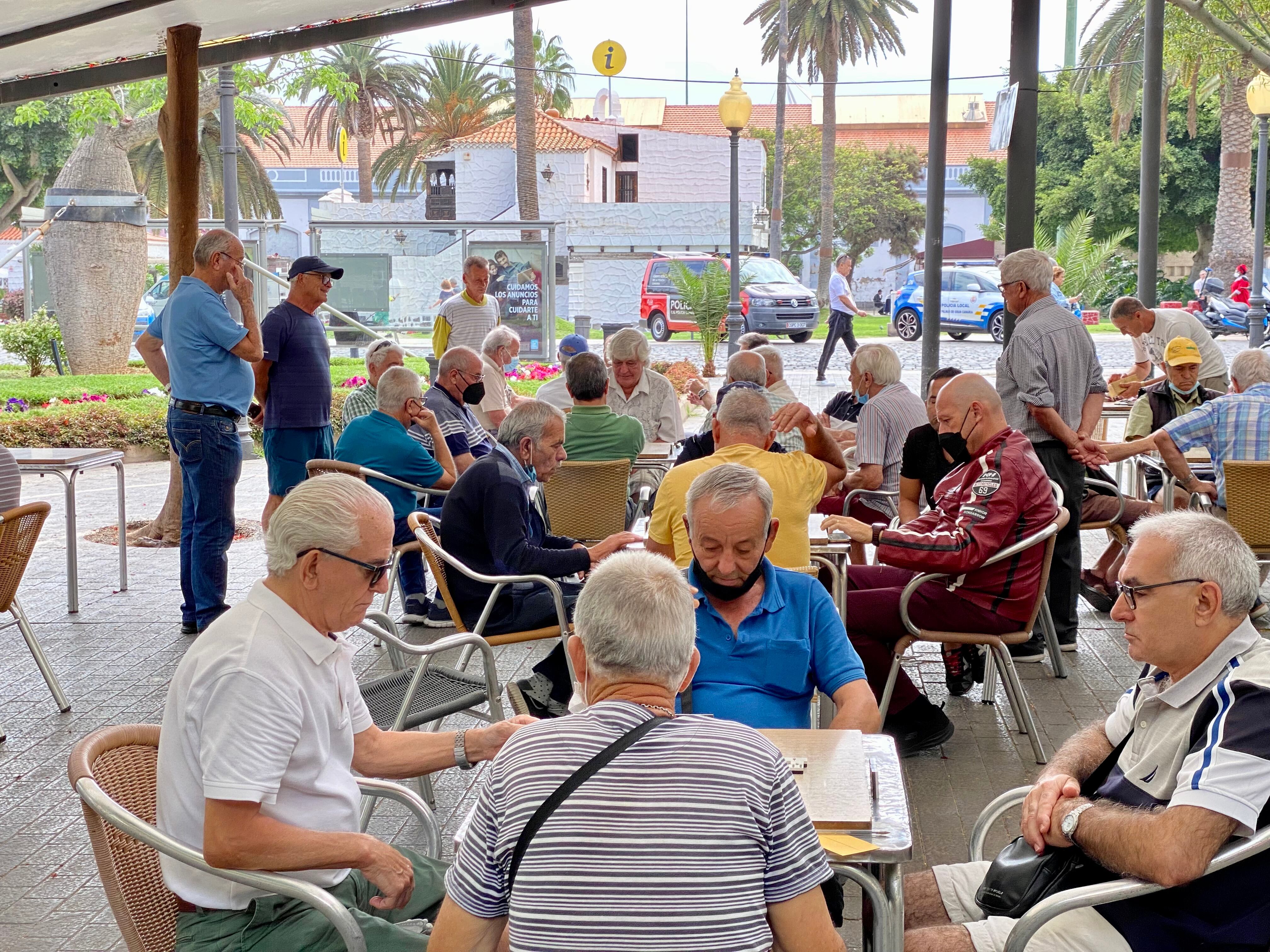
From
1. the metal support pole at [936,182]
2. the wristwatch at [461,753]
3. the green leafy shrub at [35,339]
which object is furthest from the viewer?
the green leafy shrub at [35,339]

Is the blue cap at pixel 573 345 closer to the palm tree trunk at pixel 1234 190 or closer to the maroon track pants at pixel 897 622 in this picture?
the maroon track pants at pixel 897 622

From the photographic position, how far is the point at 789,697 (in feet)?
10.4

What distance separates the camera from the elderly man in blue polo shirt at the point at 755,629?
3.12 m

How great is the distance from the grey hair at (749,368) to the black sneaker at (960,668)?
1.77m

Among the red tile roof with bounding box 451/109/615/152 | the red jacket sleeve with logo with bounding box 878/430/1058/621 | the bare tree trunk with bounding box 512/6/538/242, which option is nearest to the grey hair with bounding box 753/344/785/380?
the red jacket sleeve with logo with bounding box 878/430/1058/621

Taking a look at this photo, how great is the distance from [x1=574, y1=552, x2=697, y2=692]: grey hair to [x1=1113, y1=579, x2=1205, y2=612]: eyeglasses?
998 millimetres

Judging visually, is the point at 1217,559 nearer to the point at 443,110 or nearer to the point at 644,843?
the point at 644,843

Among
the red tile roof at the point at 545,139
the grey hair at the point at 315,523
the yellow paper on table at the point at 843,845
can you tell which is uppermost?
the red tile roof at the point at 545,139

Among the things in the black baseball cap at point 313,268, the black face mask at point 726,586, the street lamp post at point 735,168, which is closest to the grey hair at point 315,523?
the black face mask at point 726,586

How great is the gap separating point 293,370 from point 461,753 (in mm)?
4559

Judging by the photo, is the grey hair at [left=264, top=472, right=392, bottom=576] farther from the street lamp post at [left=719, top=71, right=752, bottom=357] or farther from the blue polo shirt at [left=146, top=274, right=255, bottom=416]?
the street lamp post at [left=719, top=71, right=752, bottom=357]

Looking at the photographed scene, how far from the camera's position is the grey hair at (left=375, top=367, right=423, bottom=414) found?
6219mm

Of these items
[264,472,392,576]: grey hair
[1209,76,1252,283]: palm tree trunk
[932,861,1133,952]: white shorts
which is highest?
[1209,76,1252,283]: palm tree trunk

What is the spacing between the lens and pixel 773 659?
10.3ft
